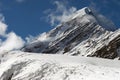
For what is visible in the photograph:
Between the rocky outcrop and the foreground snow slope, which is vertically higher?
the rocky outcrop

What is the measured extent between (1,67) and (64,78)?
7.71 meters

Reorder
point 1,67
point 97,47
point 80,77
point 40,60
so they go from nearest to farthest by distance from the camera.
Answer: point 80,77
point 40,60
point 1,67
point 97,47

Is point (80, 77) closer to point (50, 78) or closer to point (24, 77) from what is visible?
point (50, 78)

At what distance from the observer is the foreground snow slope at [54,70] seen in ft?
75.8

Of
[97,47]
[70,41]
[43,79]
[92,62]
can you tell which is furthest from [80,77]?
[70,41]

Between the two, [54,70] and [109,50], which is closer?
[54,70]

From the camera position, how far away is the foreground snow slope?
23.1 m

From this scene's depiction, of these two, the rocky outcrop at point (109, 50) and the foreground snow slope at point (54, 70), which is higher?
the rocky outcrop at point (109, 50)

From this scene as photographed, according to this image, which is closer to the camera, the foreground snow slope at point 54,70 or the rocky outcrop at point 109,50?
the foreground snow slope at point 54,70

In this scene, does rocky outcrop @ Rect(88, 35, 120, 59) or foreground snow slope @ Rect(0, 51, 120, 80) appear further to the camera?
rocky outcrop @ Rect(88, 35, 120, 59)

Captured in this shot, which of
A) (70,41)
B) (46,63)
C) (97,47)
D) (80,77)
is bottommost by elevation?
(80,77)

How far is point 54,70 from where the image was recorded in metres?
24.7

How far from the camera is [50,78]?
77.9ft

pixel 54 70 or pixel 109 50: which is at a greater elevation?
pixel 109 50
